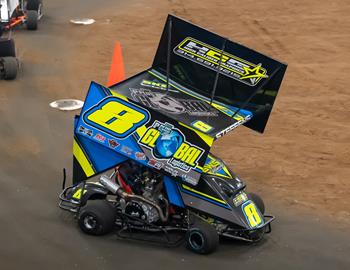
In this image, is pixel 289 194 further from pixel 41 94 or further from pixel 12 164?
pixel 41 94

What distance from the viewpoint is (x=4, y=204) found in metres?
12.0

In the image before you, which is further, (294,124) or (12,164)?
(294,124)

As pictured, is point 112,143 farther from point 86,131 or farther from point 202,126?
point 202,126

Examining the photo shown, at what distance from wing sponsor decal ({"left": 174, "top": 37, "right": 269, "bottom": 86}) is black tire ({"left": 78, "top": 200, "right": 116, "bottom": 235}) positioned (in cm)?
265

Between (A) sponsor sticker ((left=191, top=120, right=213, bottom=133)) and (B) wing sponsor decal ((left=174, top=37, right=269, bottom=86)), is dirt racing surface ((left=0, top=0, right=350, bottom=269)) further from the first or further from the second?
(B) wing sponsor decal ((left=174, top=37, right=269, bottom=86))

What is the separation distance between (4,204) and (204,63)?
404cm

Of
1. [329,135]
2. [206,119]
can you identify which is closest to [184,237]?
[206,119]

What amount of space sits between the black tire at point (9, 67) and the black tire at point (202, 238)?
366 inches

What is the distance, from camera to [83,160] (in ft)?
36.2

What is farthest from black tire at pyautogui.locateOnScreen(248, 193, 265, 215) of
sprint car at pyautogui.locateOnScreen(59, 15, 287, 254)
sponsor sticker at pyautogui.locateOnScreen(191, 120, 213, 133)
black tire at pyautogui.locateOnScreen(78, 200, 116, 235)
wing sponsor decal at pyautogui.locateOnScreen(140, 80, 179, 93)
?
black tire at pyautogui.locateOnScreen(78, 200, 116, 235)

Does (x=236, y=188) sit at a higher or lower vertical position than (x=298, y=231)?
higher

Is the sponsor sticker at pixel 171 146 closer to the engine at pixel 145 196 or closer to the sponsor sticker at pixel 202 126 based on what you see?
the sponsor sticker at pixel 202 126

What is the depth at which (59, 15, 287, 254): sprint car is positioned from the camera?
1040 cm

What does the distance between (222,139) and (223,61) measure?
445 centimetres
